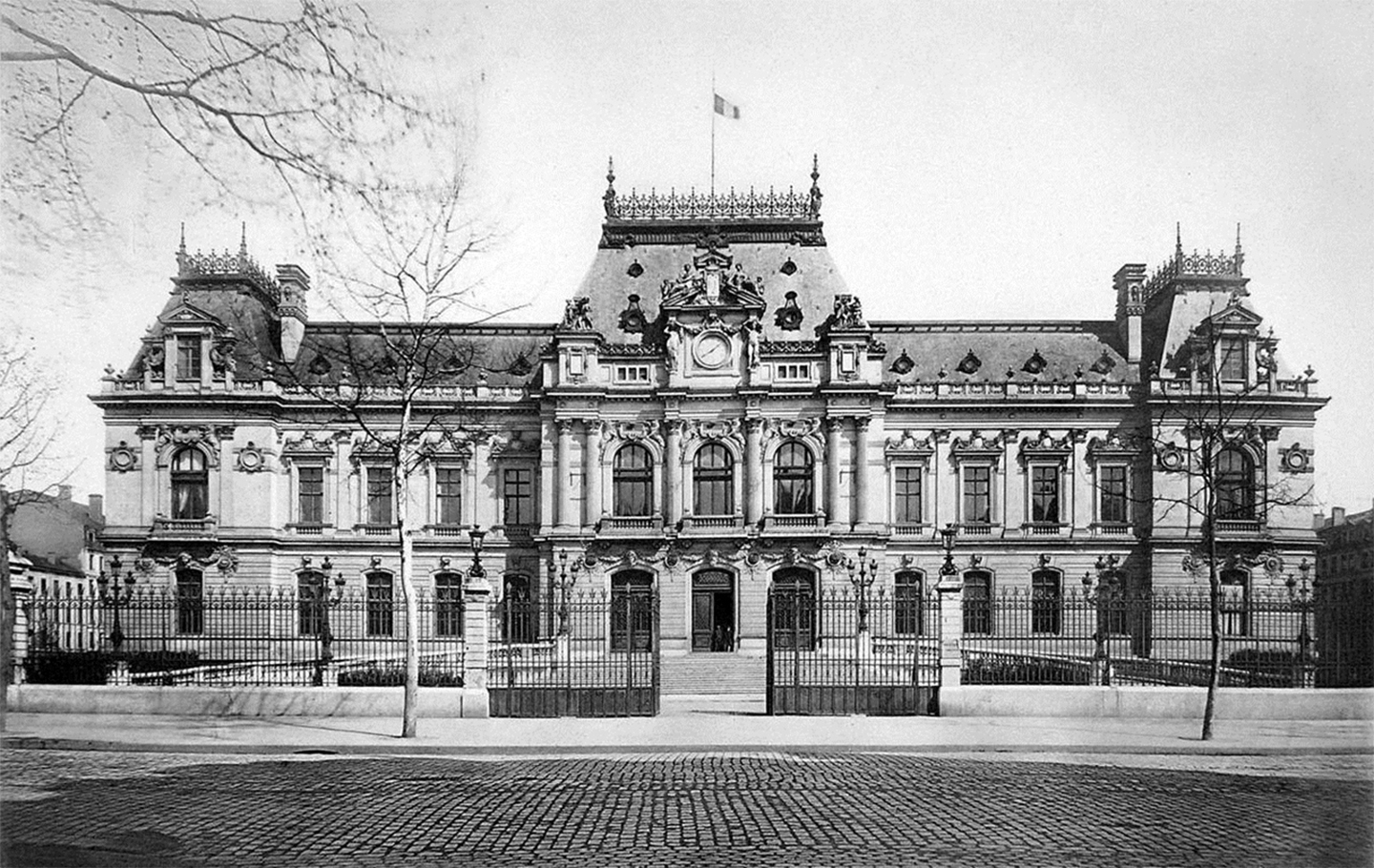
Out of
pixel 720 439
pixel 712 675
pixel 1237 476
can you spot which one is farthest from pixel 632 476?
pixel 1237 476

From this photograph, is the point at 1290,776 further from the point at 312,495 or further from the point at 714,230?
the point at 312,495

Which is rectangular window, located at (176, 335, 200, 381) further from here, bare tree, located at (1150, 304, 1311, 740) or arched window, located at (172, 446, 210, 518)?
bare tree, located at (1150, 304, 1311, 740)

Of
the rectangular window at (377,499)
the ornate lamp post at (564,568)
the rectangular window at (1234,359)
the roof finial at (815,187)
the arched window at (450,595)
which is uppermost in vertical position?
the roof finial at (815,187)

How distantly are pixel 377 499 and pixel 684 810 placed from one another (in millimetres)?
32897

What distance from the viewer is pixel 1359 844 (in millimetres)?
11102

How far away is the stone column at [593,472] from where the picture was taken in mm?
40156

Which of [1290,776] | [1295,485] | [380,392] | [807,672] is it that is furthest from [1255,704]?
[380,392]

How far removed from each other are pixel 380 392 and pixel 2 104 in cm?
3095

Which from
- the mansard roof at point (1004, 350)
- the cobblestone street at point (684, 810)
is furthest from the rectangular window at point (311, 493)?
the cobblestone street at point (684, 810)

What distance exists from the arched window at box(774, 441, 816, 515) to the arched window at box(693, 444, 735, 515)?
1.71 m

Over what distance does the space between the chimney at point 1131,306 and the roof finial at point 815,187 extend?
1198 cm

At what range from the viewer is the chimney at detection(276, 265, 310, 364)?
43.1 meters

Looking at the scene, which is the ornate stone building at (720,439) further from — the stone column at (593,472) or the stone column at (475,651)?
the stone column at (475,651)

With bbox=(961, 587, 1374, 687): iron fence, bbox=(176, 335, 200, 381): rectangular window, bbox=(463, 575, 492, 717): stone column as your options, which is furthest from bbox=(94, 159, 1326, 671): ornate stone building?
bbox=(463, 575, 492, 717): stone column
